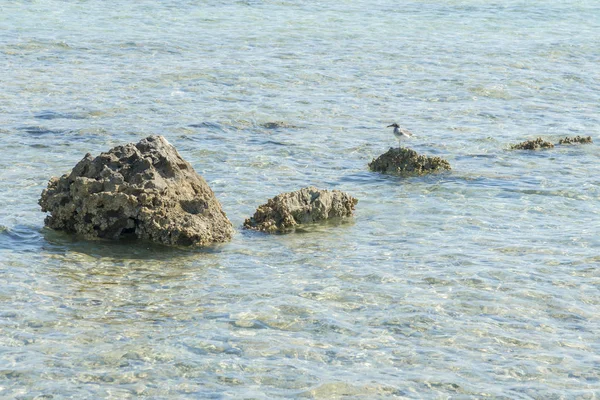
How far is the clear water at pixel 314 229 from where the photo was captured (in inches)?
327

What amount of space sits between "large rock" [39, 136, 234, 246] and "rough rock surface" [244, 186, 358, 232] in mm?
514

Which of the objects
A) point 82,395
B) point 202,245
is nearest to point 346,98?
point 202,245

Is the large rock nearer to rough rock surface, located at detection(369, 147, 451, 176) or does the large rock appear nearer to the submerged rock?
rough rock surface, located at detection(369, 147, 451, 176)

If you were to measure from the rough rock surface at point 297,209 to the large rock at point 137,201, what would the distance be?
514mm

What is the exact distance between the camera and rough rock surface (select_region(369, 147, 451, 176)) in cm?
1489

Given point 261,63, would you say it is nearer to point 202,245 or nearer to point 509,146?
point 509,146

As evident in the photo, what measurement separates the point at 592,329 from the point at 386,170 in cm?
615

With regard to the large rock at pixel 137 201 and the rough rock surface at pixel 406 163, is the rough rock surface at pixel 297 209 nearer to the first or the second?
the large rock at pixel 137 201

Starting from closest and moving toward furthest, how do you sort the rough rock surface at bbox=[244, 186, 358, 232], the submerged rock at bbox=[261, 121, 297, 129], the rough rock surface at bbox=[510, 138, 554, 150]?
the rough rock surface at bbox=[244, 186, 358, 232] < the rough rock surface at bbox=[510, 138, 554, 150] < the submerged rock at bbox=[261, 121, 297, 129]

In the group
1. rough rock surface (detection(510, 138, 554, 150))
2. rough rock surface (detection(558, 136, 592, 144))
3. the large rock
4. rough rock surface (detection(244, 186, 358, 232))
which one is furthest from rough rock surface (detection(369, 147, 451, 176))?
the large rock

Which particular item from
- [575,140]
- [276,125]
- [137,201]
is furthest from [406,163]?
[137,201]

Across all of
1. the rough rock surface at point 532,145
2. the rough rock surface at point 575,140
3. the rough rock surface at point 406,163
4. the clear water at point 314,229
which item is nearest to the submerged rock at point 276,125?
the clear water at point 314,229

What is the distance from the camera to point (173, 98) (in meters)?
19.4

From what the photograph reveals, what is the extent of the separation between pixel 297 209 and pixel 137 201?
2.15 m
